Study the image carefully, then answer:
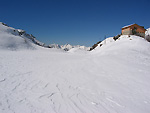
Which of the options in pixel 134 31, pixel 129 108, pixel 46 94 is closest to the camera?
pixel 129 108

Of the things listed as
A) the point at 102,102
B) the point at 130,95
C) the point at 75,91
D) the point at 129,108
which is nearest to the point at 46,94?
the point at 75,91

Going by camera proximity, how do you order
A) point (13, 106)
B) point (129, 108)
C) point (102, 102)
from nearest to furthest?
1. point (13, 106)
2. point (129, 108)
3. point (102, 102)

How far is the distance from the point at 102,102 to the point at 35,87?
3.74 metres

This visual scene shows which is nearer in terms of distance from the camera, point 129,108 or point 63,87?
point 129,108

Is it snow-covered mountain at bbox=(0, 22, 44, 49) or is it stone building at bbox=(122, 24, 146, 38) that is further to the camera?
stone building at bbox=(122, 24, 146, 38)

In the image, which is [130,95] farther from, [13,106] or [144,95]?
[13,106]

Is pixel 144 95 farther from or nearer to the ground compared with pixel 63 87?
nearer to the ground

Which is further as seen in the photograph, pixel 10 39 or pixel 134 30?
pixel 134 30

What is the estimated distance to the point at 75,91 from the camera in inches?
182

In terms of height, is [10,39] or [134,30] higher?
[134,30]

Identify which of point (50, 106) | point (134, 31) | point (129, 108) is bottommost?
point (129, 108)

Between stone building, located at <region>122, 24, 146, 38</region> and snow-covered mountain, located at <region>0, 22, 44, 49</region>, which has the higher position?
stone building, located at <region>122, 24, 146, 38</region>

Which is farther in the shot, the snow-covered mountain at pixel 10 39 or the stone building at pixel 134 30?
the stone building at pixel 134 30

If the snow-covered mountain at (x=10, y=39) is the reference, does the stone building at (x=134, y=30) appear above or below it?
above
